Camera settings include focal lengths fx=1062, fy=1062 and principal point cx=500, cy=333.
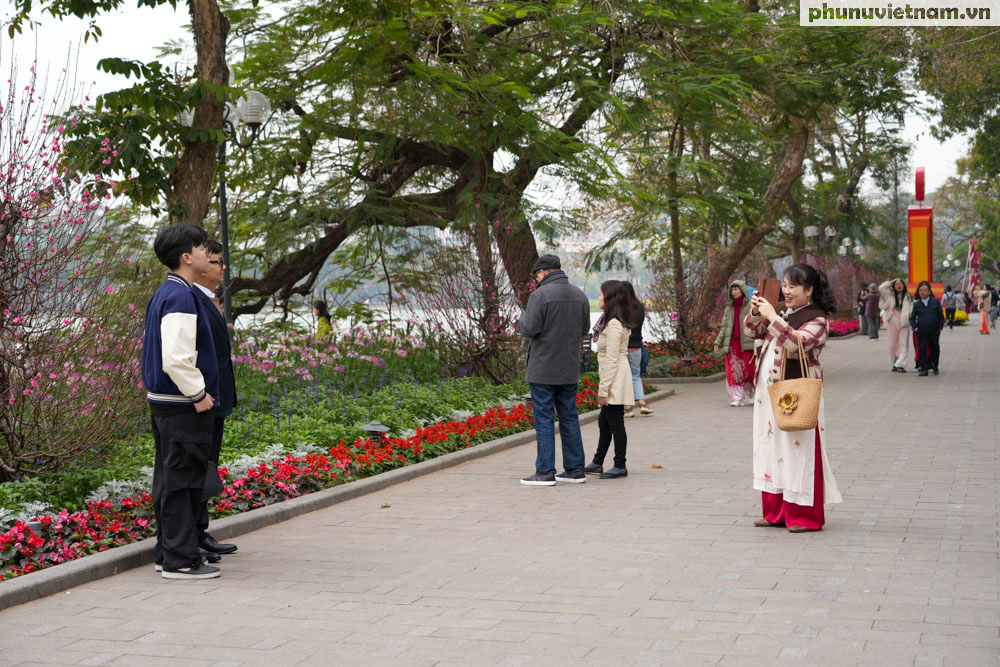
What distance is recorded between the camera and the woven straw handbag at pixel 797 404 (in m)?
6.57

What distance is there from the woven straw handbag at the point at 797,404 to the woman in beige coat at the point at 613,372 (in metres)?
2.58

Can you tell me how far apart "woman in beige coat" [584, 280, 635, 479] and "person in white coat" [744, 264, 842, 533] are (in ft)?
7.46

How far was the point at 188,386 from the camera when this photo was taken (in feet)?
18.1

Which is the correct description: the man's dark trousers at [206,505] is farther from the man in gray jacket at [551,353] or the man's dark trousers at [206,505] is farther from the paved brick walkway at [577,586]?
the man in gray jacket at [551,353]

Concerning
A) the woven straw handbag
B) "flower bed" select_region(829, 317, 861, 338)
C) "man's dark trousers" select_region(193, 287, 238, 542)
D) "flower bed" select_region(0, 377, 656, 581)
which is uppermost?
"man's dark trousers" select_region(193, 287, 238, 542)

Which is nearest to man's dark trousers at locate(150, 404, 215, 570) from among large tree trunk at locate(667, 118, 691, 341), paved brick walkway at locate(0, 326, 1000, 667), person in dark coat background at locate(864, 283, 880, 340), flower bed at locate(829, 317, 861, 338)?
paved brick walkway at locate(0, 326, 1000, 667)

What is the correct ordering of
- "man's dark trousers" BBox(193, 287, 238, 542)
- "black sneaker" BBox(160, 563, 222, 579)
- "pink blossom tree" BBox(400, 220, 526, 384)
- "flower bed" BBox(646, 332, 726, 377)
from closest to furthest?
"black sneaker" BBox(160, 563, 222, 579) < "man's dark trousers" BBox(193, 287, 238, 542) < "pink blossom tree" BBox(400, 220, 526, 384) < "flower bed" BBox(646, 332, 726, 377)

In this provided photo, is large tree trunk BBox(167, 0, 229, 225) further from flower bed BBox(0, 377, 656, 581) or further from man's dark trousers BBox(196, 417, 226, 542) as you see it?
man's dark trousers BBox(196, 417, 226, 542)

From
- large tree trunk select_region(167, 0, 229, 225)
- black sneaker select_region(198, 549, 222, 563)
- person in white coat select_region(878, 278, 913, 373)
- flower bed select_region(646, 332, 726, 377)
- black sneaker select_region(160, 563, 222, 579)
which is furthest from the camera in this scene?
person in white coat select_region(878, 278, 913, 373)

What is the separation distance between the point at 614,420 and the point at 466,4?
8249mm

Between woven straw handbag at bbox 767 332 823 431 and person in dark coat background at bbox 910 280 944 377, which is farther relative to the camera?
person in dark coat background at bbox 910 280 944 377

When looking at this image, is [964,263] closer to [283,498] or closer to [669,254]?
[669,254]

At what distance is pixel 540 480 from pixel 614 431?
3.05 feet

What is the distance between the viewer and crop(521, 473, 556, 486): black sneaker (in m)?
8.75
